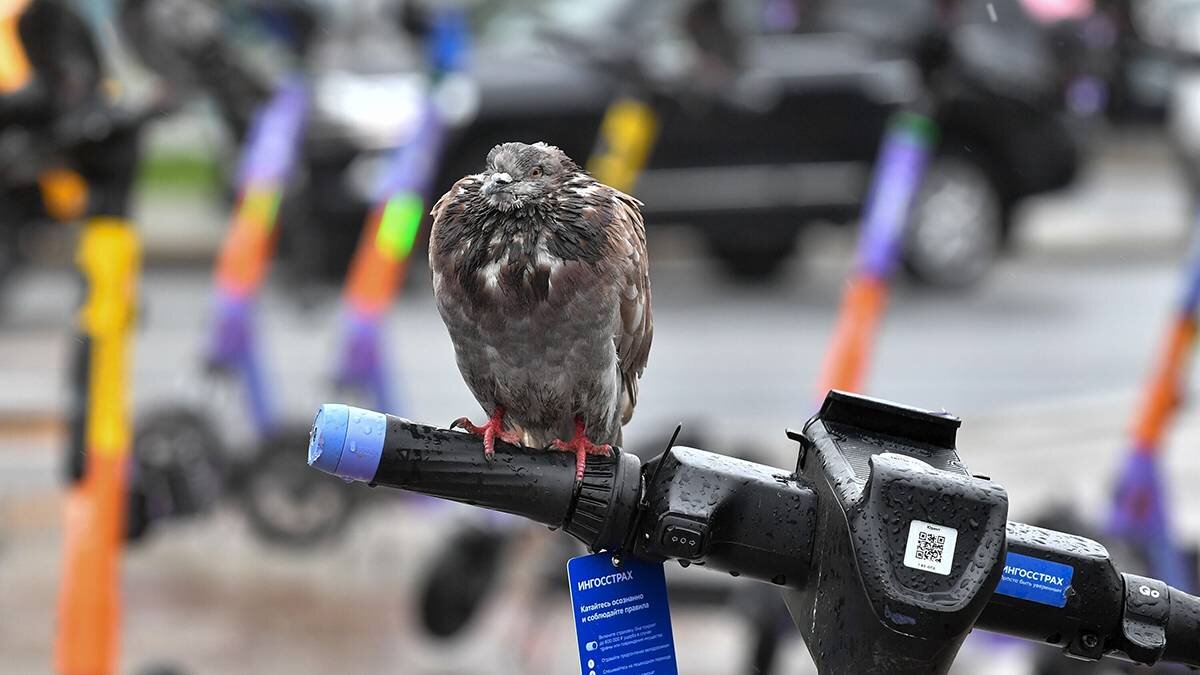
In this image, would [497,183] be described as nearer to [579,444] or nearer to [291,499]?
[579,444]

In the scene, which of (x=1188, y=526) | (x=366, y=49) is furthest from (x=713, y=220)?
(x=1188, y=526)

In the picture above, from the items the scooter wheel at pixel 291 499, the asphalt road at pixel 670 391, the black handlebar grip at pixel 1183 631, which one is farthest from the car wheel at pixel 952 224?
the black handlebar grip at pixel 1183 631

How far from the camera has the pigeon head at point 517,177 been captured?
5.53 feet

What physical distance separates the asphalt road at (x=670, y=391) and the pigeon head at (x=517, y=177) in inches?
108

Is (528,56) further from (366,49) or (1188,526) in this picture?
(1188,526)

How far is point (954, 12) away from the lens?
15.3 feet

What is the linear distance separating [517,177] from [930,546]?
2.14ft

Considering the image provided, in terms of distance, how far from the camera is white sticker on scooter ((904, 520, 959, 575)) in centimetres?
125

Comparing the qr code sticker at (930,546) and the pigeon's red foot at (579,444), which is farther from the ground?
the pigeon's red foot at (579,444)

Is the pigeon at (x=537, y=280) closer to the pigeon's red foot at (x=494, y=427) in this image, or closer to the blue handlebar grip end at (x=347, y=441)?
the pigeon's red foot at (x=494, y=427)

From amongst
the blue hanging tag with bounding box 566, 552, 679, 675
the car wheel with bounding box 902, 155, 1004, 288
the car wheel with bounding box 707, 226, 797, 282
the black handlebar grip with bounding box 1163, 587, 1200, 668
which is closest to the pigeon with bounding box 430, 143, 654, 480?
the blue hanging tag with bounding box 566, 552, 679, 675

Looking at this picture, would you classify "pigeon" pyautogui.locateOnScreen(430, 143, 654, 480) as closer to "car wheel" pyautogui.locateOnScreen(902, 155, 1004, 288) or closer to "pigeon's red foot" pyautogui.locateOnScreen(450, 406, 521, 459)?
"pigeon's red foot" pyautogui.locateOnScreen(450, 406, 521, 459)

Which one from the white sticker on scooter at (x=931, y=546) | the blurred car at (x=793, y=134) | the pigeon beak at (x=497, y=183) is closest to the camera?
the white sticker on scooter at (x=931, y=546)

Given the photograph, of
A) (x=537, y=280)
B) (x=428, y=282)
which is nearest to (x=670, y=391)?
(x=428, y=282)
